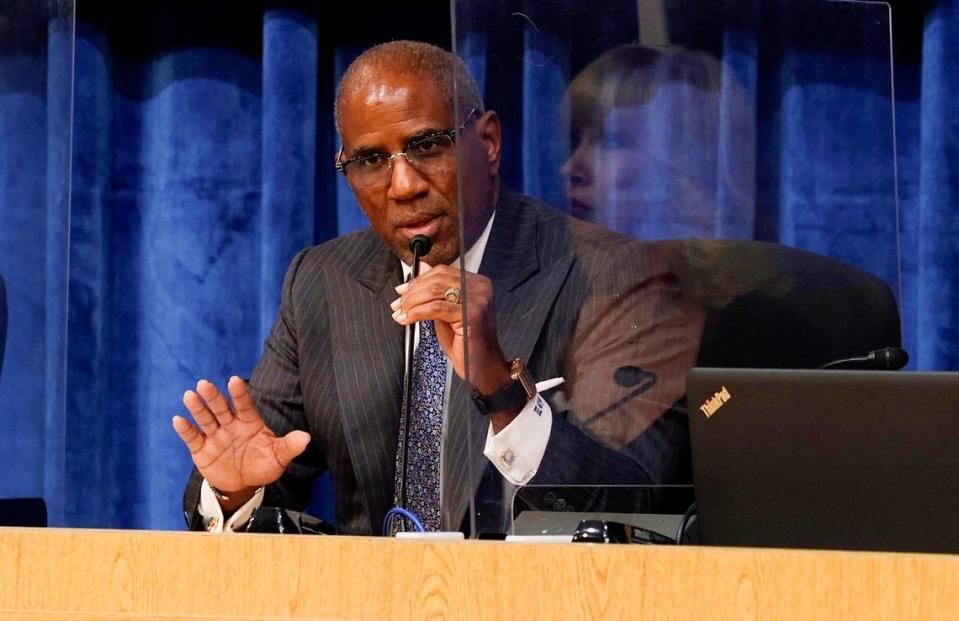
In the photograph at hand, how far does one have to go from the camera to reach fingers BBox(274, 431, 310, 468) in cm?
168

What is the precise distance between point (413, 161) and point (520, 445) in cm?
74

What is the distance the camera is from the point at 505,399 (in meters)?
1.29

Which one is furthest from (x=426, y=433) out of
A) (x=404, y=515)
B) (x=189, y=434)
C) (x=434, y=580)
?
(x=434, y=580)

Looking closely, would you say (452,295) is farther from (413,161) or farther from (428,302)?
(413,161)

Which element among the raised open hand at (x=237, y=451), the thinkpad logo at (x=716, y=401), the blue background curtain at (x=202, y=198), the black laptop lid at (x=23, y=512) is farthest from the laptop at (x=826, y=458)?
the blue background curtain at (x=202, y=198)

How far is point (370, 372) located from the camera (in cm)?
196

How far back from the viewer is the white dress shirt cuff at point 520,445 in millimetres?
1260

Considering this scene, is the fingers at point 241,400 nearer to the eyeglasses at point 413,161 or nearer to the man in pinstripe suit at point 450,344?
the man in pinstripe suit at point 450,344

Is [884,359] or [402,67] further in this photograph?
[402,67]

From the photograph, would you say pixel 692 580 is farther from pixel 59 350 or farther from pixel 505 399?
pixel 59 350

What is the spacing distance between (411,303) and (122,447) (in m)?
1.01

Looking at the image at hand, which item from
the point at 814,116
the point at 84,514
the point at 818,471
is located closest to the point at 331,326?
the point at 84,514

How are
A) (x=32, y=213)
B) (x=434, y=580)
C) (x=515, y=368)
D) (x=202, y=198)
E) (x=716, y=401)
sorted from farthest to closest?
(x=202, y=198), (x=32, y=213), (x=515, y=368), (x=716, y=401), (x=434, y=580)

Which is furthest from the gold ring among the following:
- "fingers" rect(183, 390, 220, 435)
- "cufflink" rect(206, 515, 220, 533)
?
"cufflink" rect(206, 515, 220, 533)
